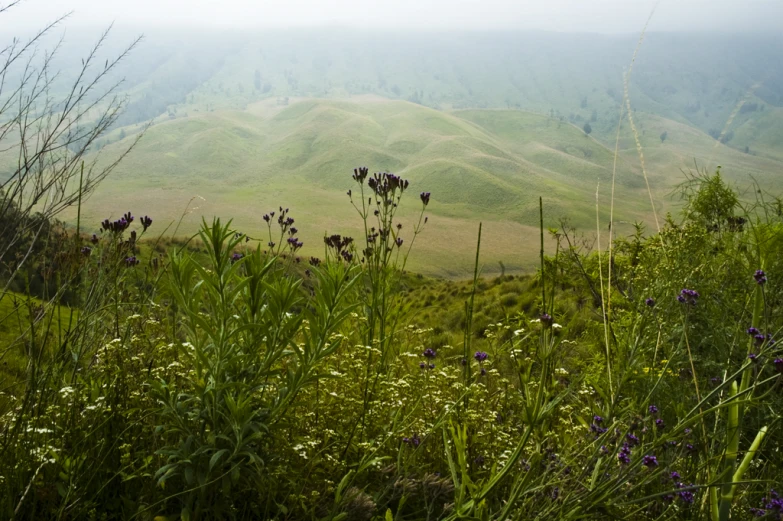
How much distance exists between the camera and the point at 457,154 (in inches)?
5295

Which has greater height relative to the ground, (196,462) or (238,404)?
(238,404)

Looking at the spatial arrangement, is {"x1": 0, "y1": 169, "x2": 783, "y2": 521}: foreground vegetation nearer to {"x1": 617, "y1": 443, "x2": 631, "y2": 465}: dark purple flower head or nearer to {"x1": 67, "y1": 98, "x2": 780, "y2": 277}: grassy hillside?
{"x1": 617, "y1": 443, "x2": 631, "y2": 465}: dark purple flower head

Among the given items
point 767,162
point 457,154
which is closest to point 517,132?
point 457,154

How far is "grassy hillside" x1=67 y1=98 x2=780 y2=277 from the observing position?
332 ft

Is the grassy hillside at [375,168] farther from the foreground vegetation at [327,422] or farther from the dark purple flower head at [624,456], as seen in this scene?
the dark purple flower head at [624,456]

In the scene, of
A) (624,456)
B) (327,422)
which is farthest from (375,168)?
(624,456)

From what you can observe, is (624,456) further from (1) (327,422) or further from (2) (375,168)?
(2) (375,168)

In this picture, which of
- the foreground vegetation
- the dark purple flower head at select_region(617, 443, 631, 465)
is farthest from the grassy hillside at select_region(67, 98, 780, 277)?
the dark purple flower head at select_region(617, 443, 631, 465)

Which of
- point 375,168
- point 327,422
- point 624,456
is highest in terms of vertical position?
point 375,168

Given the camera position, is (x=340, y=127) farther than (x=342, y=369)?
Yes

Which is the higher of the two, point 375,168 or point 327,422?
point 375,168

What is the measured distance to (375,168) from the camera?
124 meters

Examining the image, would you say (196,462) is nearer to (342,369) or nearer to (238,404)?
(238,404)

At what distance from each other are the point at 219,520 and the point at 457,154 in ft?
449
